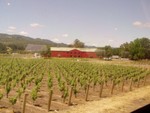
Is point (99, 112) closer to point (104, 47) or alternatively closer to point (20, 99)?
point (20, 99)

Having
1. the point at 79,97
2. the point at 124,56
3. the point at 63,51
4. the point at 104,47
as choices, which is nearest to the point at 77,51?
the point at 63,51

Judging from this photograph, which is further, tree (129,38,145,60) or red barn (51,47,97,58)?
red barn (51,47,97,58)

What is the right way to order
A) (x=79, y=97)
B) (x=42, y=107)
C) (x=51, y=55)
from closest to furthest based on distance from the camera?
(x=42, y=107) → (x=79, y=97) → (x=51, y=55)

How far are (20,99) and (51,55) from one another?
98529 mm

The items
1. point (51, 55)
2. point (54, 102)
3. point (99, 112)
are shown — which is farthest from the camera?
point (51, 55)

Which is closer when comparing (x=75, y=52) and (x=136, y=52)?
(x=136, y=52)

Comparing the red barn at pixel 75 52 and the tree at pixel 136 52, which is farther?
the red barn at pixel 75 52

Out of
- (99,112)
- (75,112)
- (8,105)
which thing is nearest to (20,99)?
(8,105)

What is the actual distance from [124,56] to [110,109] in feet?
377

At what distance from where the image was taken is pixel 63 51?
382 ft

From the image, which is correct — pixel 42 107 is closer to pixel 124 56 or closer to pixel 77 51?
pixel 77 51

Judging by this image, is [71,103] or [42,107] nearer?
[42,107]

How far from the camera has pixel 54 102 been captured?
1630cm

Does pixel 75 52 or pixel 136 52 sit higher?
pixel 136 52
